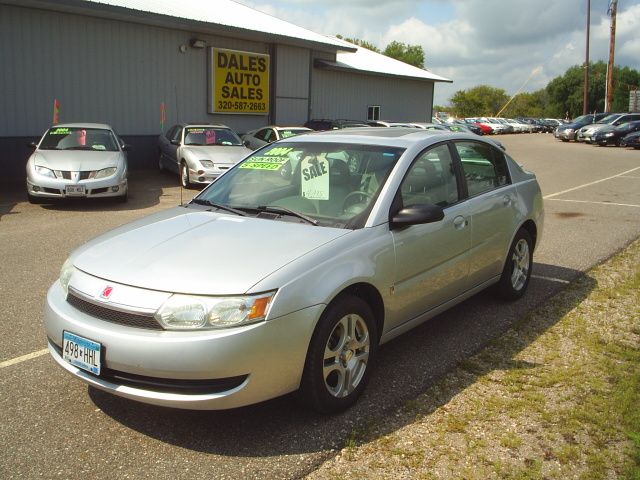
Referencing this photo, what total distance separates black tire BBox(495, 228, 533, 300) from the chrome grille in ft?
11.2

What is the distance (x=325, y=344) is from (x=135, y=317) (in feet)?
3.24

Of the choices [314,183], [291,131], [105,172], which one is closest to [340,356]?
[314,183]

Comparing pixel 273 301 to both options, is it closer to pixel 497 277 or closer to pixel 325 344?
pixel 325 344

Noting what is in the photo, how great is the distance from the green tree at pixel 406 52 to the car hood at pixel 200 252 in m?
94.3

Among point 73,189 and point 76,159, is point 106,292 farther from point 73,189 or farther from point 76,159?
point 76,159

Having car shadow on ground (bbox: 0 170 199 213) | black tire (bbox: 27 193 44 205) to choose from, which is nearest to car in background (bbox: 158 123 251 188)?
car shadow on ground (bbox: 0 170 199 213)

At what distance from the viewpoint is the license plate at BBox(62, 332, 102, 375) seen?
3.03 meters

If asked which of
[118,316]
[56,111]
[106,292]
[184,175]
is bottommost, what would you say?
[118,316]

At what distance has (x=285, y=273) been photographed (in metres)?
3.10

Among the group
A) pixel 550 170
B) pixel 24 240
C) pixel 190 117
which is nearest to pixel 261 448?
pixel 24 240

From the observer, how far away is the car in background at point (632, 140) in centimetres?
3148

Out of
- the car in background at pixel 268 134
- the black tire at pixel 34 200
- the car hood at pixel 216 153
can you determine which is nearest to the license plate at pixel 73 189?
the black tire at pixel 34 200

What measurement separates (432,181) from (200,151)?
9.64m

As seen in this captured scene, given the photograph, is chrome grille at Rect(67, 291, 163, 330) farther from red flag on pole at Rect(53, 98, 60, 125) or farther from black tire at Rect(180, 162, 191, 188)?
red flag on pole at Rect(53, 98, 60, 125)
